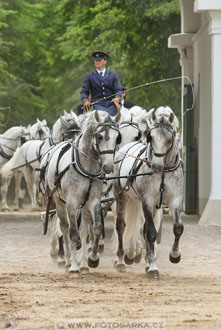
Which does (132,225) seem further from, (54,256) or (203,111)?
(203,111)

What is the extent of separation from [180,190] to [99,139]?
3.80 feet

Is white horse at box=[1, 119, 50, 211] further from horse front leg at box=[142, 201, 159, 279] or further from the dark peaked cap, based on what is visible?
horse front leg at box=[142, 201, 159, 279]

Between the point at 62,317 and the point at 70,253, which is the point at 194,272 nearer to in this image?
the point at 70,253

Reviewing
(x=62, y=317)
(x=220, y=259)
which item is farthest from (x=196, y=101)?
(x=62, y=317)

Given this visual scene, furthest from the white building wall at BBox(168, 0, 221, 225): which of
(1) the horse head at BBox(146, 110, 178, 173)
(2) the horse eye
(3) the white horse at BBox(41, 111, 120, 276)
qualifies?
(2) the horse eye

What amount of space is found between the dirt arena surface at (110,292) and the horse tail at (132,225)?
0.33 meters

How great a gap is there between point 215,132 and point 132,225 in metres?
7.13

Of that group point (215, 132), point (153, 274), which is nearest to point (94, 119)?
point (153, 274)

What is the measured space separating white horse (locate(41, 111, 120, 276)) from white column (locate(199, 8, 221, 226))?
7.49 metres

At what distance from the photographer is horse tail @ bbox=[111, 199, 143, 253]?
1325cm

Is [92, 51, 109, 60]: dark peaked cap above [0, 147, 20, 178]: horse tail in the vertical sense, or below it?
above

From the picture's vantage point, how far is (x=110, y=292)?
10.4 metres

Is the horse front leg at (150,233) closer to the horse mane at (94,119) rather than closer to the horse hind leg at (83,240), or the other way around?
the horse hind leg at (83,240)

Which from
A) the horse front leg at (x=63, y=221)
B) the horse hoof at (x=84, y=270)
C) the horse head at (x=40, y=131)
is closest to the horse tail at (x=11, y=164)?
the horse head at (x=40, y=131)
